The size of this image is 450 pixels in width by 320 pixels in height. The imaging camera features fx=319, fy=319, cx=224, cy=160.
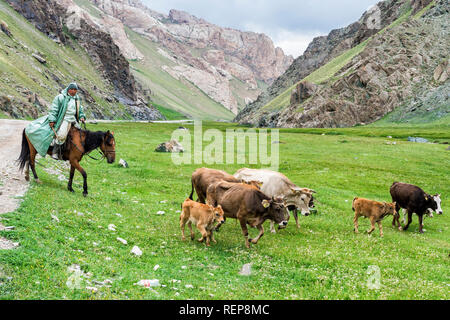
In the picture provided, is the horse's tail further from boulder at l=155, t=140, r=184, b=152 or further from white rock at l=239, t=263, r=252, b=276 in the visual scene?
boulder at l=155, t=140, r=184, b=152

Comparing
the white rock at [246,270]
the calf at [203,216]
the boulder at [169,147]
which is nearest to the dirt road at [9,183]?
the calf at [203,216]

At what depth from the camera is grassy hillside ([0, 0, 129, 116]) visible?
88625mm

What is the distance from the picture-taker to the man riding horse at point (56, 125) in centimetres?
1736

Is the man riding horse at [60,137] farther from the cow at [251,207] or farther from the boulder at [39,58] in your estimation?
the boulder at [39,58]

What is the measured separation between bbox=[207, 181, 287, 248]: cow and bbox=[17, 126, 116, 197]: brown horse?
7958 millimetres

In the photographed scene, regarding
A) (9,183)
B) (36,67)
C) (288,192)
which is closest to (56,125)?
(9,183)

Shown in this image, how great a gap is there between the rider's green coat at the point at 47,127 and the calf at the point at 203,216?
29.7 ft

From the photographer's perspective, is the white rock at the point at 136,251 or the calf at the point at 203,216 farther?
the calf at the point at 203,216

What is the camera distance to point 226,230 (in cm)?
1641

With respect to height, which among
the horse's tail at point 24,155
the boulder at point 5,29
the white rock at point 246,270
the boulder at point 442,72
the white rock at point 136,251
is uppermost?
the boulder at point 5,29

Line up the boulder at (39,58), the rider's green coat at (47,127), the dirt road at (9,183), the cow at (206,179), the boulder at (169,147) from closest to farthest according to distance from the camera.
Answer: the dirt road at (9,183)
the cow at (206,179)
the rider's green coat at (47,127)
the boulder at (169,147)
the boulder at (39,58)

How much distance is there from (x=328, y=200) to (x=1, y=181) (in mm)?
21670

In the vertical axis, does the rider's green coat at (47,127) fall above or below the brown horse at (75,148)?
above

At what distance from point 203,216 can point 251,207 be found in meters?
2.07
